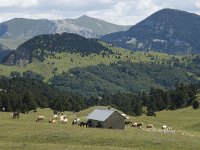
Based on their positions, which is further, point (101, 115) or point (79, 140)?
point (101, 115)

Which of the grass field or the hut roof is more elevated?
the hut roof

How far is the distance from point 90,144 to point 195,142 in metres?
17.6

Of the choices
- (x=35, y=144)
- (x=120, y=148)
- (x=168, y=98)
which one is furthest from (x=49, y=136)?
(x=168, y=98)

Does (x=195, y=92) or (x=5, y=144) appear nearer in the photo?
(x=5, y=144)

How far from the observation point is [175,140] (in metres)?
72.5

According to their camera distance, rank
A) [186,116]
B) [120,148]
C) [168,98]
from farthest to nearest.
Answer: [168,98]
[186,116]
[120,148]

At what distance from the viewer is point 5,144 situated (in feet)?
213

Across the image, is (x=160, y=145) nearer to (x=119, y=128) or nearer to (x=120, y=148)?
(x=120, y=148)

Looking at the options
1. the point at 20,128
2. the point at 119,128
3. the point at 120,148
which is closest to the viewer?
the point at 120,148

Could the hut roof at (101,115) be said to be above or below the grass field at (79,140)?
above

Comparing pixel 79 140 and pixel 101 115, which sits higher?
pixel 101 115

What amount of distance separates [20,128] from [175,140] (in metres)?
27.2

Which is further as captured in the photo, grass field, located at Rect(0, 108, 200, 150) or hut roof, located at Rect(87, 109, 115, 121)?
hut roof, located at Rect(87, 109, 115, 121)

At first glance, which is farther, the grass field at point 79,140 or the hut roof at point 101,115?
the hut roof at point 101,115
